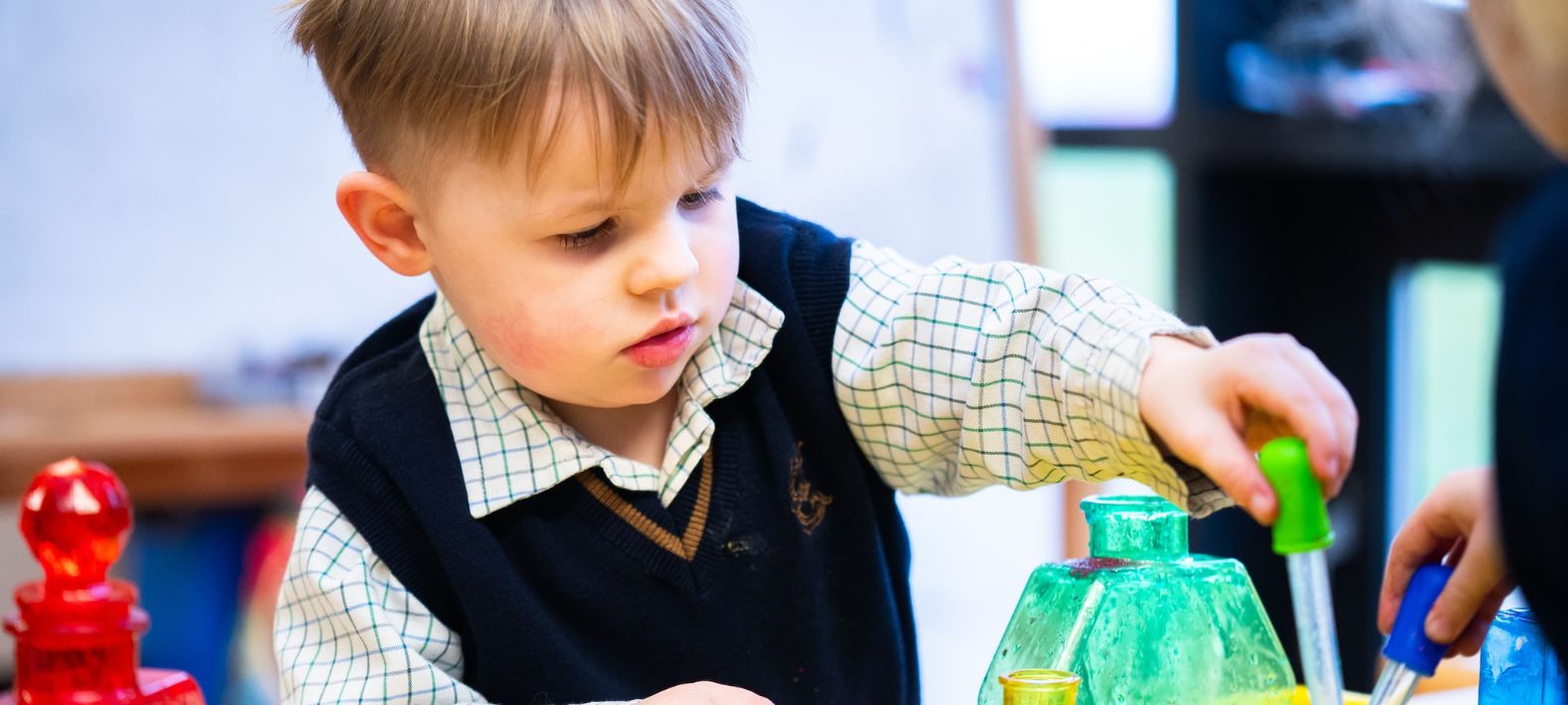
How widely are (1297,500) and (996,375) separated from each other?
193 millimetres

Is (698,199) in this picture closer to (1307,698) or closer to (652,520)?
(652,520)

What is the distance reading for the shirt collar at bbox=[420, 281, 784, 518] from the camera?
2.30ft

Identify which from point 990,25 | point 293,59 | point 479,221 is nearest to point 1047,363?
point 479,221

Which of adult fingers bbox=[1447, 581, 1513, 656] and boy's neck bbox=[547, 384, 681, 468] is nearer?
adult fingers bbox=[1447, 581, 1513, 656]

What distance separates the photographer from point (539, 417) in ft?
2.36

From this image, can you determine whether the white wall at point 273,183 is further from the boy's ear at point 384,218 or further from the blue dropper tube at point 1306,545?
the blue dropper tube at point 1306,545

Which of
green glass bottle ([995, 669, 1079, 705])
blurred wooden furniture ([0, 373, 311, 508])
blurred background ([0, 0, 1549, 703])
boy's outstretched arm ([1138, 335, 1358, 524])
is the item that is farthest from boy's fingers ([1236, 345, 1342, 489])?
blurred wooden furniture ([0, 373, 311, 508])

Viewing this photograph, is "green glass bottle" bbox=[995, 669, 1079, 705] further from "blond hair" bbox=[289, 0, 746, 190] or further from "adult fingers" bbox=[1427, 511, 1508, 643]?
"blond hair" bbox=[289, 0, 746, 190]

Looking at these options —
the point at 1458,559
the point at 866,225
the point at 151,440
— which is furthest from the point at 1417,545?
the point at 151,440

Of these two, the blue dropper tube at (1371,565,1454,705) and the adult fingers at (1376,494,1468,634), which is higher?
the adult fingers at (1376,494,1468,634)

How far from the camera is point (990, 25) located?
171 centimetres

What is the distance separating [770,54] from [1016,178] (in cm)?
31

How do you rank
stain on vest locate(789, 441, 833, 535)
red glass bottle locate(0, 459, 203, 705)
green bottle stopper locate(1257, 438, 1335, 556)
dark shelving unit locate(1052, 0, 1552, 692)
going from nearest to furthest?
green bottle stopper locate(1257, 438, 1335, 556)
red glass bottle locate(0, 459, 203, 705)
stain on vest locate(789, 441, 833, 535)
dark shelving unit locate(1052, 0, 1552, 692)

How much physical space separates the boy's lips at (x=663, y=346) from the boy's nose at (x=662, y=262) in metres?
0.02
